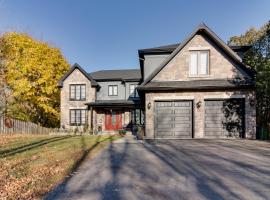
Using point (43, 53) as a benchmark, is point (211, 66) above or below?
below

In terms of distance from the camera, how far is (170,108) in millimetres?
17766

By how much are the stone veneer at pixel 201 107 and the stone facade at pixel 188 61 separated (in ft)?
4.27

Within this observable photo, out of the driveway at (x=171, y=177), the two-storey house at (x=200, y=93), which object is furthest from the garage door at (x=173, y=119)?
the driveway at (x=171, y=177)

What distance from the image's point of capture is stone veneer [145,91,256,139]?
1712 centimetres

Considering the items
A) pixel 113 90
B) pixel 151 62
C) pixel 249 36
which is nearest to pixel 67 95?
pixel 113 90

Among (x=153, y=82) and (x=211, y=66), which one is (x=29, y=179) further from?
(x=211, y=66)

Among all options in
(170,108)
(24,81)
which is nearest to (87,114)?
(24,81)

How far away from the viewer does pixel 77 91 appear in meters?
29.3

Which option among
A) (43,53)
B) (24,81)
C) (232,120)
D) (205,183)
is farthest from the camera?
(43,53)

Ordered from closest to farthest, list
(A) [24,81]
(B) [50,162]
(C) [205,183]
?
(C) [205,183]
(B) [50,162]
(A) [24,81]

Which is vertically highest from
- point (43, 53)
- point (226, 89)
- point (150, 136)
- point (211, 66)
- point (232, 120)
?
point (43, 53)

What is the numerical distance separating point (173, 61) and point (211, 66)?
2.78 metres

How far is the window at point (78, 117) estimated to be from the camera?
28.9 meters

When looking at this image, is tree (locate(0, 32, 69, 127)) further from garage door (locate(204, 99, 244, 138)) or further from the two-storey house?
garage door (locate(204, 99, 244, 138))
